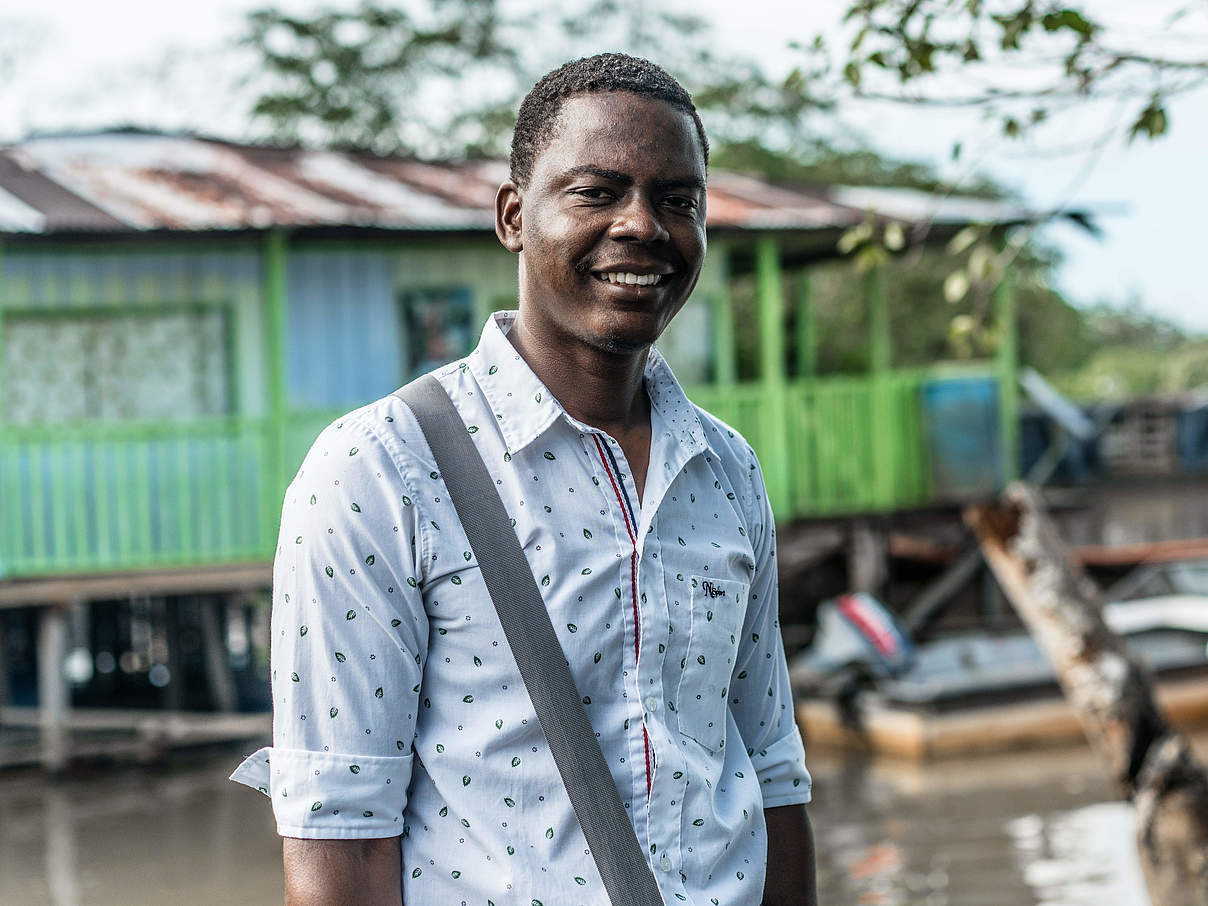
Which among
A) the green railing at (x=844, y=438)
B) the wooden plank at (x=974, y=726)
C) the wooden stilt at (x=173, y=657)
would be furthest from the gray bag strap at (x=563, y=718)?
the wooden stilt at (x=173, y=657)

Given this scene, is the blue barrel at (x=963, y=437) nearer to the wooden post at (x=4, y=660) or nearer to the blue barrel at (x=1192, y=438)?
the blue barrel at (x=1192, y=438)

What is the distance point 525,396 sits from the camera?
1.92 metres

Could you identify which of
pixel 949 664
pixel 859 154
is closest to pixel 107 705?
pixel 949 664

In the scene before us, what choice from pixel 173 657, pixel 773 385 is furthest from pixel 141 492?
pixel 773 385

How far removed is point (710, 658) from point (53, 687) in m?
10.8

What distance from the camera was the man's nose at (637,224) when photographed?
6.14ft

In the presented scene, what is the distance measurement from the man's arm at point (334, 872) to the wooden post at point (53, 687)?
1066 cm

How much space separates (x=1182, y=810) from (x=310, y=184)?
8.88 m

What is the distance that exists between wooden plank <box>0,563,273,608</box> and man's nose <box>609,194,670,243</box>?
9.76 m

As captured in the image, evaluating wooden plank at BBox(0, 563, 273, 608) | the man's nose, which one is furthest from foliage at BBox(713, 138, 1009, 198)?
the man's nose

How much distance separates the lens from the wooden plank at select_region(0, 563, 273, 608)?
1120 centimetres

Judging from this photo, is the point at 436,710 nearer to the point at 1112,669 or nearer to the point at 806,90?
the point at 806,90

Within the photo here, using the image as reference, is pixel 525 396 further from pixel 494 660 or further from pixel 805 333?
pixel 805 333

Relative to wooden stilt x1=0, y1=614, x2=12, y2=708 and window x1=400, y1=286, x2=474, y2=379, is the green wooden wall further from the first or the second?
wooden stilt x1=0, y1=614, x2=12, y2=708
